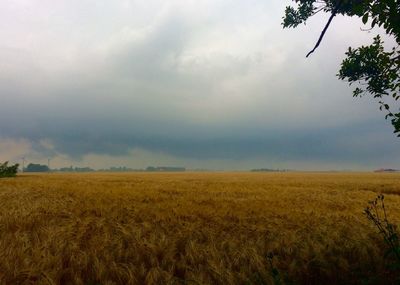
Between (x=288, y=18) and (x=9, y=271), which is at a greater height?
(x=288, y=18)

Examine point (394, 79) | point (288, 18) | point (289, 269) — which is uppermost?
point (288, 18)

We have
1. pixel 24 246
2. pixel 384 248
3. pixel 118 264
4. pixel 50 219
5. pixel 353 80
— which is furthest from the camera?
pixel 50 219

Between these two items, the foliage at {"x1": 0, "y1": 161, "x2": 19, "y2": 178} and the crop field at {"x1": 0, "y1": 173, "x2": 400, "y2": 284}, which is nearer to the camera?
the crop field at {"x1": 0, "y1": 173, "x2": 400, "y2": 284}

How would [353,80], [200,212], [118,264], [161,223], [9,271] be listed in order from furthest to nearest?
[200,212]
[161,223]
[353,80]
[118,264]
[9,271]

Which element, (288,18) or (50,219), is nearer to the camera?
(288,18)

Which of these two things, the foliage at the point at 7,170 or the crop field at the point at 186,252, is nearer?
the crop field at the point at 186,252

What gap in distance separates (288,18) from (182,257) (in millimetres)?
6058

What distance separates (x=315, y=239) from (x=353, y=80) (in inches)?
140

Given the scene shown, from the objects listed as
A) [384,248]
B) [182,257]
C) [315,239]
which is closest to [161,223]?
[182,257]

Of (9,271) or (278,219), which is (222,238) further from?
(9,271)

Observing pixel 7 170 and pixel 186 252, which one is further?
pixel 7 170

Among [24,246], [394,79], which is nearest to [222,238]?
[24,246]

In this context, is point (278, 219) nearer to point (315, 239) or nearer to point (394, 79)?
point (315, 239)

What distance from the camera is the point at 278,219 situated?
919 centimetres
